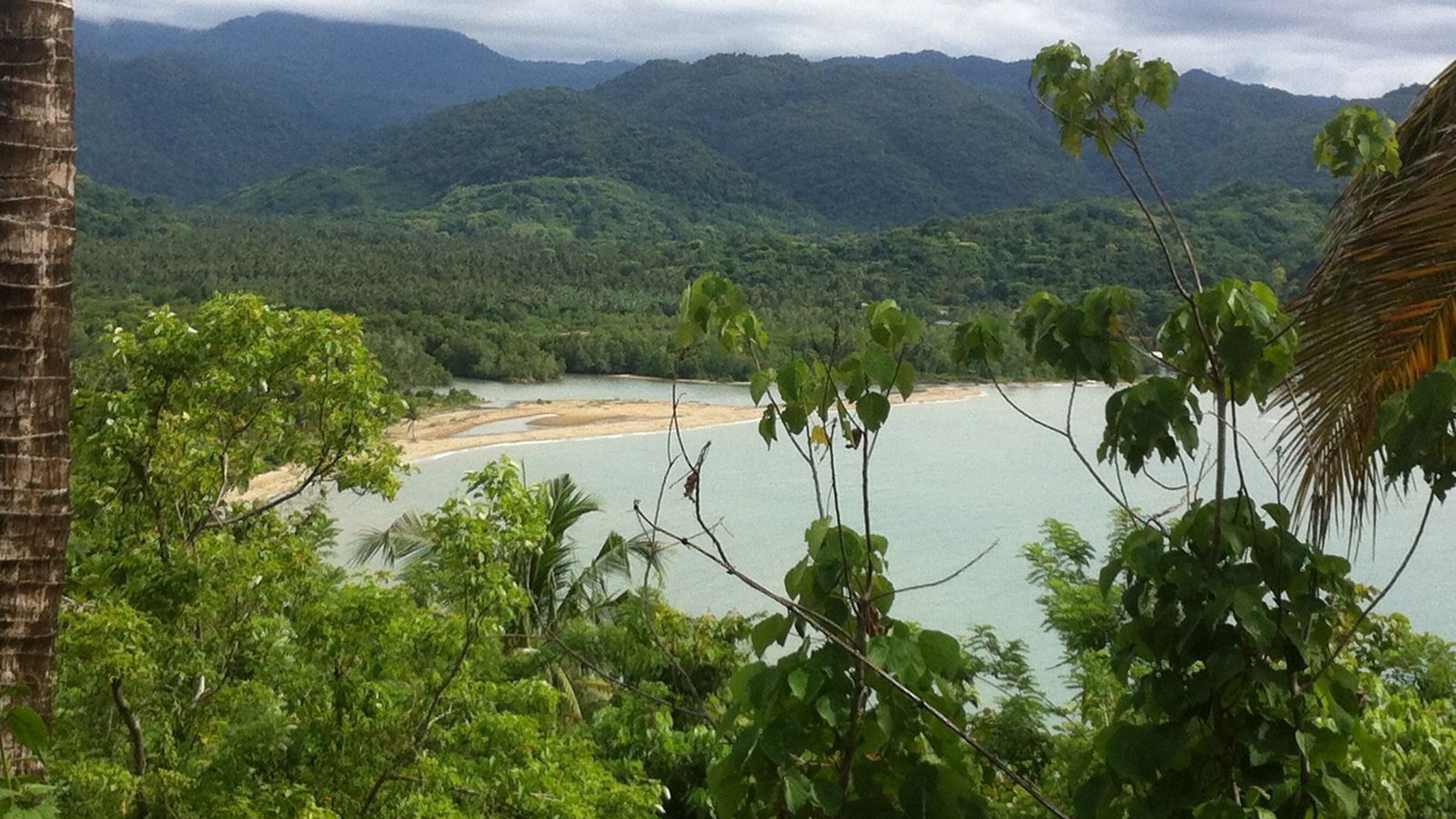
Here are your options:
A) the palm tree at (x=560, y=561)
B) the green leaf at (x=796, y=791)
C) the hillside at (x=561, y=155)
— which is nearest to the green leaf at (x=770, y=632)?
the green leaf at (x=796, y=791)

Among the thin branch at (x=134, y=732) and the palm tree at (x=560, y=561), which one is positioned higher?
the thin branch at (x=134, y=732)

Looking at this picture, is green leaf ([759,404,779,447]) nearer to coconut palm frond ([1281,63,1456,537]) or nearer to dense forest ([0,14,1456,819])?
dense forest ([0,14,1456,819])

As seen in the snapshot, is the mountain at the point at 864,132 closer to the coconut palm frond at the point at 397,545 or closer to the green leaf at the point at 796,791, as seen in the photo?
the coconut palm frond at the point at 397,545

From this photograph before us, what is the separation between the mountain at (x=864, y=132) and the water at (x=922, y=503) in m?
44.9

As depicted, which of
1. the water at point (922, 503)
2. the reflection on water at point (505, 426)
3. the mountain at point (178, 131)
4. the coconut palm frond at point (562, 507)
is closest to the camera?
the coconut palm frond at point (562, 507)

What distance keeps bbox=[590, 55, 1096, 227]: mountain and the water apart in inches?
1768

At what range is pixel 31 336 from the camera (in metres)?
2.03

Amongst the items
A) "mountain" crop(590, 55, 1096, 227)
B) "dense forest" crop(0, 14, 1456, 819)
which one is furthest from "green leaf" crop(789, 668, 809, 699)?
"mountain" crop(590, 55, 1096, 227)

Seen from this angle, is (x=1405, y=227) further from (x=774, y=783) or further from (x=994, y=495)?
(x=994, y=495)

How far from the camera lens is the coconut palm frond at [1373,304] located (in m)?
1.82

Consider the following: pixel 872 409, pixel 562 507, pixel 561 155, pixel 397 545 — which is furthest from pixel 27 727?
pixel 561 155

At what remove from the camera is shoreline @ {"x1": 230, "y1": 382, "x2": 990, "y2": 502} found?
21578 millimetres

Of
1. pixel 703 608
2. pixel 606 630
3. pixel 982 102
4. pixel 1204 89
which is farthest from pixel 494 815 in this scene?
pixel 982 102

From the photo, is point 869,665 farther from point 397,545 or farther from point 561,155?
point 561,155
